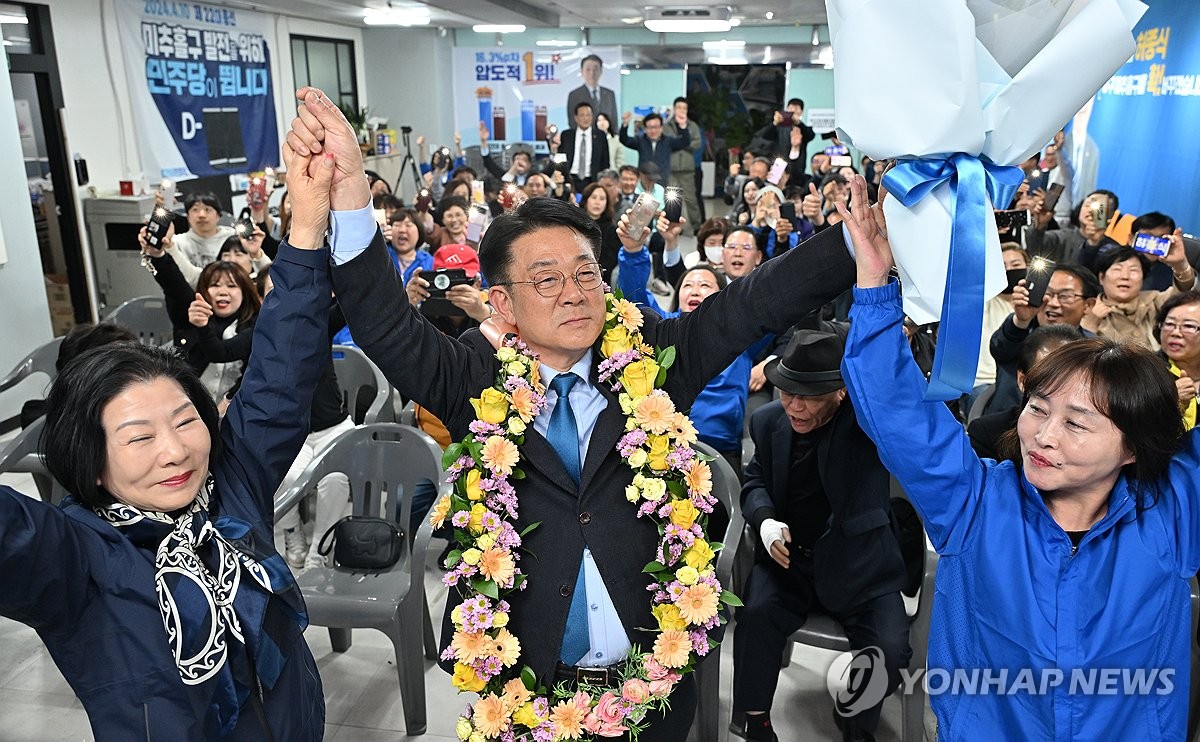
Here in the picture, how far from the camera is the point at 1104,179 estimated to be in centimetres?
850

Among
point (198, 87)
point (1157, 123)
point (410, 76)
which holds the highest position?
point (410, 76)

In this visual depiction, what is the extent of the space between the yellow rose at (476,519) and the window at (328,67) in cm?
1008

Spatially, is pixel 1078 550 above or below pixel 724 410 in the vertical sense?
above

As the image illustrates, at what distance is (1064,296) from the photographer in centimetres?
354

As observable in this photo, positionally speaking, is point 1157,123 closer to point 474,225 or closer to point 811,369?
point 474,225

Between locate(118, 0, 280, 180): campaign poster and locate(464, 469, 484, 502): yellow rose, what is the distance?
758 centimetres

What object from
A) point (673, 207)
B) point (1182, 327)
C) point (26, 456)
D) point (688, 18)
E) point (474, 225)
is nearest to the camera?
point (1182, 327)

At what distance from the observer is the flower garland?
1552 mm

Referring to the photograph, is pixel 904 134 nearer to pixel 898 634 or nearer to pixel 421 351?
pixel 421 351

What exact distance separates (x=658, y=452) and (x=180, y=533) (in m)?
0.80

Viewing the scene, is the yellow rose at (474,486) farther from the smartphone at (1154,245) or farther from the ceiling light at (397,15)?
the ceiling light at (397,15)

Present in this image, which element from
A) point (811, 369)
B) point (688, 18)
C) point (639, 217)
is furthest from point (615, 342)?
point (688, 18)

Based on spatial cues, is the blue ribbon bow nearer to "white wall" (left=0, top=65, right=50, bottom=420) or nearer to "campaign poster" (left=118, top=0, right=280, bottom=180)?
"white wall" (left=0, top=65, right=50, bottom=420)

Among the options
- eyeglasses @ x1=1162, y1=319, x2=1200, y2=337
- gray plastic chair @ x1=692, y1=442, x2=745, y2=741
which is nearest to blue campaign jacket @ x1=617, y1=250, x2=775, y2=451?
gray plastic chair @ x1=692, y1=442, x2=745, y2=741
